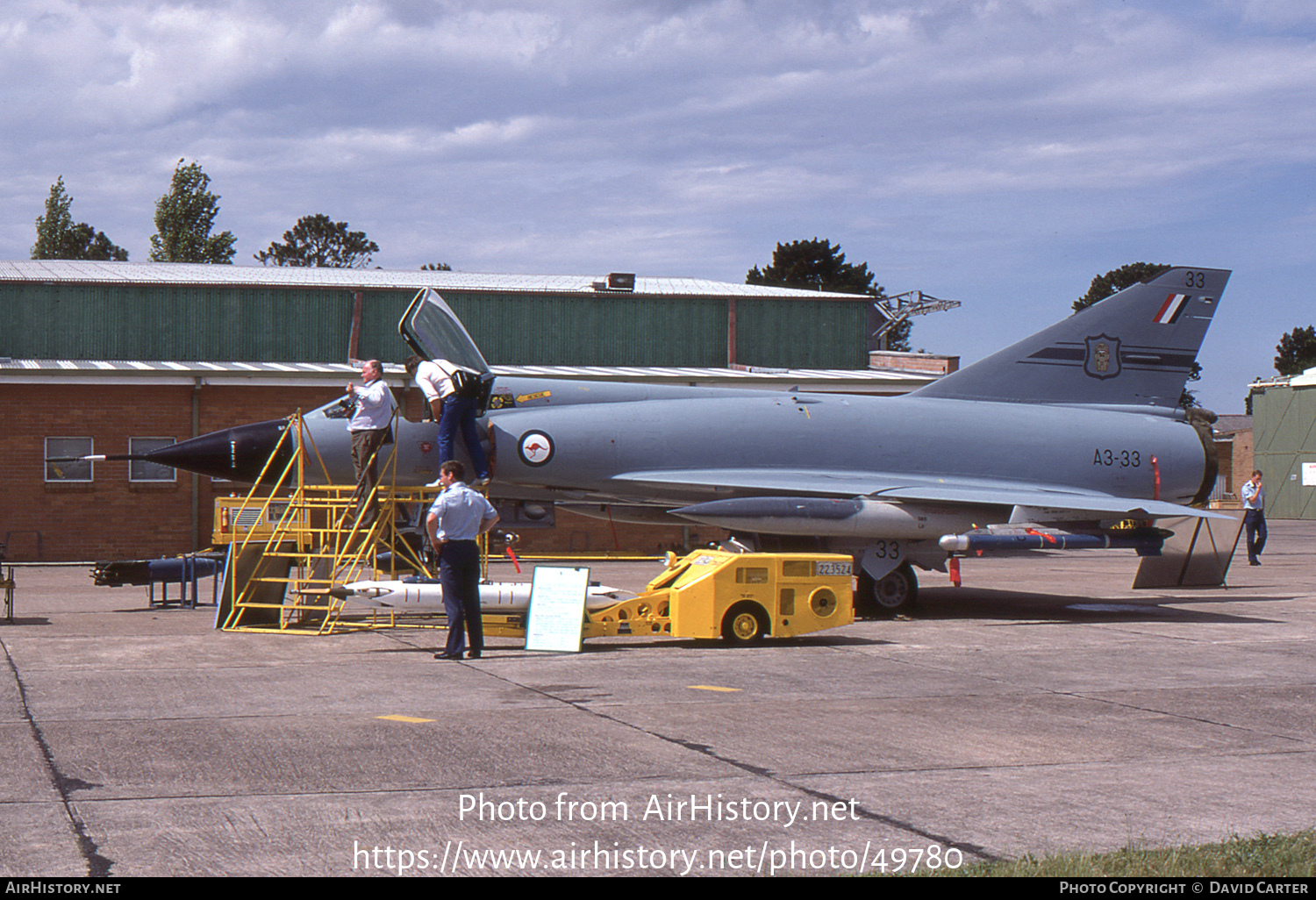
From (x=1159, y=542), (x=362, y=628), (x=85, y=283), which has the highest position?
(x=85, y=283)

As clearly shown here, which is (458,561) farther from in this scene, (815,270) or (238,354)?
(815,270)

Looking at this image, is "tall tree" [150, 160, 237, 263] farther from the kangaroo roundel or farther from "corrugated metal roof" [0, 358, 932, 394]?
the kangaroo roundel

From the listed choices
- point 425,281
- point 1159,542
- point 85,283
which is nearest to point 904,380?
point 425,281

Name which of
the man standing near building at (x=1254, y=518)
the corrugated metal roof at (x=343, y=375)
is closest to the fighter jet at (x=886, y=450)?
the man standing near building at (x=1254, y=518)

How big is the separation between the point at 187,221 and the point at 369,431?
60061 millimetres

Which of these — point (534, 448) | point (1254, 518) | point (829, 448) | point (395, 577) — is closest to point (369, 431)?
point (395, 577)

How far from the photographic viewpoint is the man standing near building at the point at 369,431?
1411 cm

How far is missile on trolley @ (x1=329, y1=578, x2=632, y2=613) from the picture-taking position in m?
12.6

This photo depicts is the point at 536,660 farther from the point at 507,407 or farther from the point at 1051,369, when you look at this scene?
the point at 1051,369

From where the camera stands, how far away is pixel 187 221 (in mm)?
68250

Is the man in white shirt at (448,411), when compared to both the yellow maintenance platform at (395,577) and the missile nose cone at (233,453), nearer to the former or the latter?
the yellow maintenance platform at (395,577)

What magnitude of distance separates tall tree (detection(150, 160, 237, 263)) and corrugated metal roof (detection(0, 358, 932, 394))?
132 ft

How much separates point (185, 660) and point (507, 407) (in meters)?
5.69
